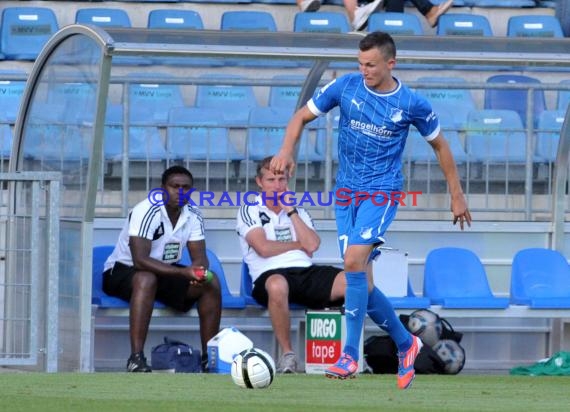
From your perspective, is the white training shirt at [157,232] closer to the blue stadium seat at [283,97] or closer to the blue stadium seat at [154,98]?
the blue stadium seat at [154,98]

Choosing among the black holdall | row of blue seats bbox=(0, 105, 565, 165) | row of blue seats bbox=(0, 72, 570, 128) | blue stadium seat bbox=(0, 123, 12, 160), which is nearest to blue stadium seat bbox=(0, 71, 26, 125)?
row of blue seats bbox=(0, 72, 570, 128)

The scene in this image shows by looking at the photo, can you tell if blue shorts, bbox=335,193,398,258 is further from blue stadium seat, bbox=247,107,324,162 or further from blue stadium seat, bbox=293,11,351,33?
blue stadium seat, bbox=293,11,351,33

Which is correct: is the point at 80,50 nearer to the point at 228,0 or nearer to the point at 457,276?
the point at 457,276

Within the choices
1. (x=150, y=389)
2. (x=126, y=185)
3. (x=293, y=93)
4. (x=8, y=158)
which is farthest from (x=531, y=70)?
(x=150, y=389)

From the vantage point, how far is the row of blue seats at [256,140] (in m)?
10.1

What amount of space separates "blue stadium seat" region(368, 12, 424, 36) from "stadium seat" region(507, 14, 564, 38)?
3.68 ft

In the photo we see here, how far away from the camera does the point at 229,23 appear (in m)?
13.4

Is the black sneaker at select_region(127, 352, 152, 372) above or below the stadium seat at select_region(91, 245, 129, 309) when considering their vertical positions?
below

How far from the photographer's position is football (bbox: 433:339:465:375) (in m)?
9.44

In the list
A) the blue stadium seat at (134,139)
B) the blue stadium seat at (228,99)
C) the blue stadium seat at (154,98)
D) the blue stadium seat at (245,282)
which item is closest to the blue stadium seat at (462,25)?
the blue stadium seat at (228,99)

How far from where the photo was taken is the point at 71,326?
9.14m

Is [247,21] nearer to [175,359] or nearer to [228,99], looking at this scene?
[228,99]

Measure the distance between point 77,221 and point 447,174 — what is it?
2950 millimetres

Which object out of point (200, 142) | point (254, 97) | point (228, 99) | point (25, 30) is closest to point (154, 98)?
point (228, 99)
